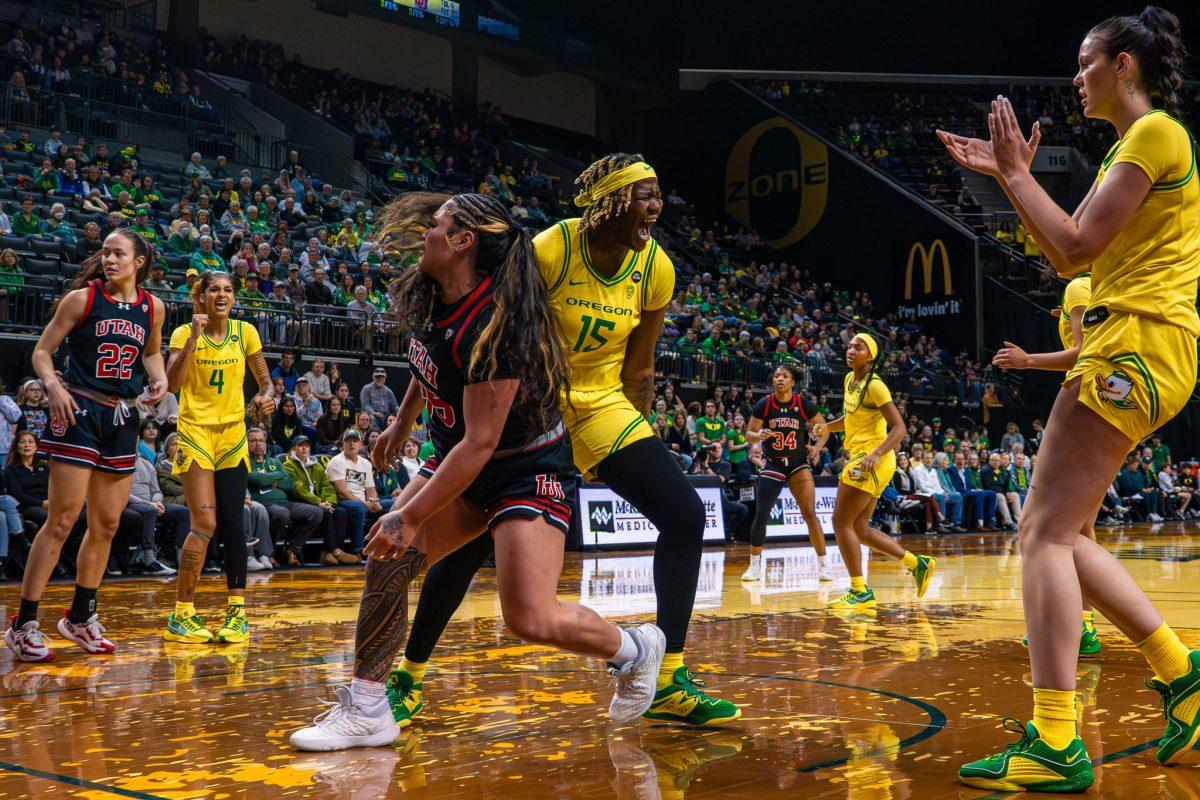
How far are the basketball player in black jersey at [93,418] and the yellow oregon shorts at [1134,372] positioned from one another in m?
4.23

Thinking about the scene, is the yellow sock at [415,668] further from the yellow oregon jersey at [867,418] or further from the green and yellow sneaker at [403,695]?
the yellow oregon jersey at [867,418]

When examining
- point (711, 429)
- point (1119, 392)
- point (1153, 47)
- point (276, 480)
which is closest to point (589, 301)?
point (1119, 392)

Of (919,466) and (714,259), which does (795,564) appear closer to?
(919,466)

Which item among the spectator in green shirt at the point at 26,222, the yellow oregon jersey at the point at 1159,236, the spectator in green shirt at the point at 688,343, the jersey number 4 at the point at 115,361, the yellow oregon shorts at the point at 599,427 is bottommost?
the yellow oregon shorts at the point at 599,427

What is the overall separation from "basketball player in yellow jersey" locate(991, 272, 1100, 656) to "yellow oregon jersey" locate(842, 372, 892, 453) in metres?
2.44

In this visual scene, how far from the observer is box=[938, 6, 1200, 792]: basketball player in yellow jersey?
3018 millimetres

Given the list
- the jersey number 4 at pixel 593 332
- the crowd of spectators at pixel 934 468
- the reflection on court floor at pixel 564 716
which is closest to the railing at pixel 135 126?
the crowd of spectators at pixel 934 468

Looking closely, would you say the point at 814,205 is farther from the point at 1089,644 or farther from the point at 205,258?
the point at 1089,644

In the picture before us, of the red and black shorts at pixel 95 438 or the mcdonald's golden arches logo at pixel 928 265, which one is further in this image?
the mcdonald's golden arches logo at pixel 928 265

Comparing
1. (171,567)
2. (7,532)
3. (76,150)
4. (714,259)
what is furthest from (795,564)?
(714,259)

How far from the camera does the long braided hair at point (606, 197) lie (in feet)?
13.0

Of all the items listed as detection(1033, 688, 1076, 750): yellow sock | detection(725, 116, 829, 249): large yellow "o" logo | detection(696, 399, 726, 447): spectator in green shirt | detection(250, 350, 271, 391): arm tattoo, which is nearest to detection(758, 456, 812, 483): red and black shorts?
detection(250, 350, 271, 391): arm tattoo

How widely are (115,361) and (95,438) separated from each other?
45cm

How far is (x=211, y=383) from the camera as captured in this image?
20.3 ft
